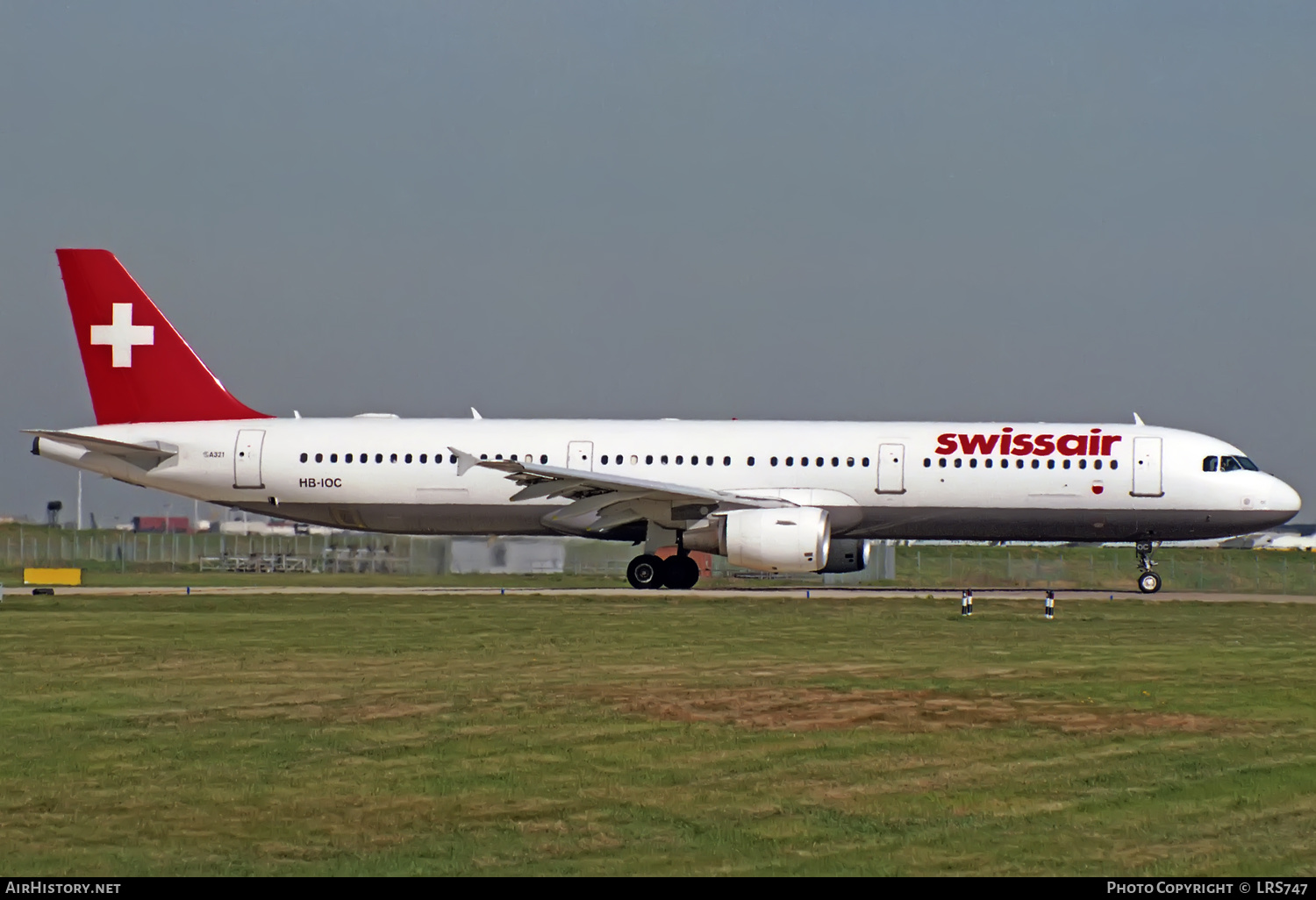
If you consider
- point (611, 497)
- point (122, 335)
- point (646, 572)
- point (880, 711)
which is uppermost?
point (122, 335)

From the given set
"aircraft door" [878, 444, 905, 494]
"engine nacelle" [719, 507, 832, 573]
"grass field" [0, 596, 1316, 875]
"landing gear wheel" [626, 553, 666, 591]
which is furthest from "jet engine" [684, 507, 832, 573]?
"grass field" [0, 596, 1316, 875]

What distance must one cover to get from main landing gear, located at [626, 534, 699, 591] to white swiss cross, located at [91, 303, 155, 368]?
1232 cm

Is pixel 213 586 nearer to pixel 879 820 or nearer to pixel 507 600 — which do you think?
pixel 507 600

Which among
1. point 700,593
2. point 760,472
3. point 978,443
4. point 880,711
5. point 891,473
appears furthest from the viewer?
point 760,472

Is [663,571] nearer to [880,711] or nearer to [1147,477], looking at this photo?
[1147,477]

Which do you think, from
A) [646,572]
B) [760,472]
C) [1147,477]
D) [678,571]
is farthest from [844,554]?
[1147,477]

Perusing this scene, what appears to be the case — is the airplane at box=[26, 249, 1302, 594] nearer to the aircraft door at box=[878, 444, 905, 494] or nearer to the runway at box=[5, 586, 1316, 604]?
the aircraft door at box=[878, 444, 905, 494]

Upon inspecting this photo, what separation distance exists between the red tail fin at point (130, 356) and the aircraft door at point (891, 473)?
1415cm

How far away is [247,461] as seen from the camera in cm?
3600

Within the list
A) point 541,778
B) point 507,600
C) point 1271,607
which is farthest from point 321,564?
point 541,778

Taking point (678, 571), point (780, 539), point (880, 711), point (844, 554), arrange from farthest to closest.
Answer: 1. point (678, 571)
2. point (844, 554)
3. point (780, 539)
4. point (880, 711)

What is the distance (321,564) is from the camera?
46656 mm

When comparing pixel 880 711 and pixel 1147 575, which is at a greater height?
pixel 1147 575

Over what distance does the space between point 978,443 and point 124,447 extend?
18864 mm
